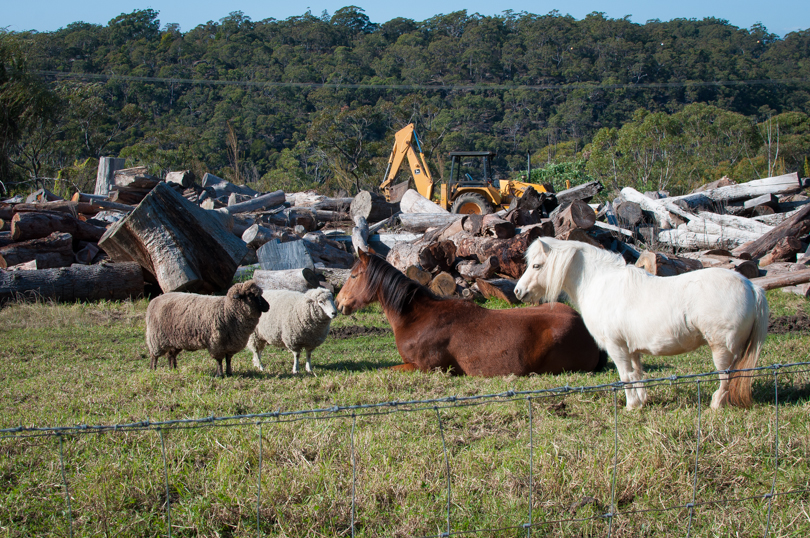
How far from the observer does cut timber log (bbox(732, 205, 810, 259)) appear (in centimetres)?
1465

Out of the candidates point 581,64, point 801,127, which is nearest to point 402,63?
point 581,64

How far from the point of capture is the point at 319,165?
158ft

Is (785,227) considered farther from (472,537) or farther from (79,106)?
(79,106)

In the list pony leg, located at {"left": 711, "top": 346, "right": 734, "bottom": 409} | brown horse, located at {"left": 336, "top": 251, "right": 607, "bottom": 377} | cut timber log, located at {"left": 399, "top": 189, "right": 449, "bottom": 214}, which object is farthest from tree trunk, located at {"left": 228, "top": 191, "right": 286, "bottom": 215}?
pony leg, located at {"left": 711, "top": 346, "right": 734, "bottom": 409}

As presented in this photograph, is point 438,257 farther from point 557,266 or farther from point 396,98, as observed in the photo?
point 396,98

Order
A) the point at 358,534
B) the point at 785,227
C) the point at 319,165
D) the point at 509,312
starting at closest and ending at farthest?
the point at 358,534, the point at 509,312, the point at 785,227, the point at 319,165

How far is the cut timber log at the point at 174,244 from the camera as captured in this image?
→ 35.3 ft

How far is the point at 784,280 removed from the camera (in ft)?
39.1

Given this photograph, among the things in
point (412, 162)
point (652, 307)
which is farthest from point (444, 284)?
point (412, 162)

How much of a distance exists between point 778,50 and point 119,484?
12812cm

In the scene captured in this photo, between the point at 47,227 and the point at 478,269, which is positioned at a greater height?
the point at 47,227

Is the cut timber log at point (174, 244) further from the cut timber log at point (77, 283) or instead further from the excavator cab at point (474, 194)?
the excavator cab at point (474, 194)

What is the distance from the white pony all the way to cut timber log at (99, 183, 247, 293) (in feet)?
25.5

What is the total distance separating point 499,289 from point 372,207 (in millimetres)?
9196
